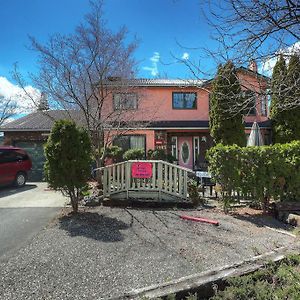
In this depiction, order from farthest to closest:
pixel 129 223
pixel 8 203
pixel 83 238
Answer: pixel 8 203, pixel 129 223, pixel 83 238

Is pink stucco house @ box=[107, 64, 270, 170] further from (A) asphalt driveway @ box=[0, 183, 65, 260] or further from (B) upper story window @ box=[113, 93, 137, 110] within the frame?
(A) asphalt driveway @ box=[0, 183, 65, 260]

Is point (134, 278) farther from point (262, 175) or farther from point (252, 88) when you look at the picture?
point (262, 175)

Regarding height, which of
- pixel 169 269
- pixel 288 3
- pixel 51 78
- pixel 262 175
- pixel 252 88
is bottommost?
pixel 169 269

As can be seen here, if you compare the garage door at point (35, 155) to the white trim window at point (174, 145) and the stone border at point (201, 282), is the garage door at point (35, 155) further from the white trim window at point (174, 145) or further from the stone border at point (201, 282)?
the stone border at point (201, 282)

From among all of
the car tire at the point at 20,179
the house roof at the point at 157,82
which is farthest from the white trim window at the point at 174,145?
the car tire at the point at 20,179

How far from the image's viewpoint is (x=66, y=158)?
7832 mm

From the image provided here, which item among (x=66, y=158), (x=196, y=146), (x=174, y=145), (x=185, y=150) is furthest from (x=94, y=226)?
(x=196, y=146)

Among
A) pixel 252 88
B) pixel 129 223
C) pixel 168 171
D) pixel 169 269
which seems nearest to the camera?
pixel 169 269

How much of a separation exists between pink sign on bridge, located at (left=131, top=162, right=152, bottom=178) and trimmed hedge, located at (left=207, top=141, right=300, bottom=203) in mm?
2050

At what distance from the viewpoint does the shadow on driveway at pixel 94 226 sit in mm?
6281

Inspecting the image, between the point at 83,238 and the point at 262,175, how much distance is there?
4.88 meters

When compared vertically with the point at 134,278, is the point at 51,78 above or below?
above

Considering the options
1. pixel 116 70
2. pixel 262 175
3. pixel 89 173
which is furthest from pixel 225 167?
pixel 116 70

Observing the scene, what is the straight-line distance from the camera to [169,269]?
15.1ft
